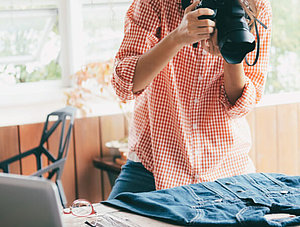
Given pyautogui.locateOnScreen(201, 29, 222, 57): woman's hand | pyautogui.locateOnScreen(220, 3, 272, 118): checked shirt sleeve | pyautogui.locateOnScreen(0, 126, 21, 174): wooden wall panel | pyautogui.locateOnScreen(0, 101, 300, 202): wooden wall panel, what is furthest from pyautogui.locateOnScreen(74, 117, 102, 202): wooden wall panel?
pyautogui.locateOnScreen(201, 29, 222, 57): woman's hand

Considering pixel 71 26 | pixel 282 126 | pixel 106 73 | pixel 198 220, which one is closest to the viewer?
pixel 198 220

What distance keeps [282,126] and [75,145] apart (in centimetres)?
130

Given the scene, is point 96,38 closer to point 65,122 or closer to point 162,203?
point 65,122

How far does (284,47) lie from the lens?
3.00m

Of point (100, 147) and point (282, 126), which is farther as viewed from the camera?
point (282, 126)

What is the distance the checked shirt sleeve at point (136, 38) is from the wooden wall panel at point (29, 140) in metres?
1.03

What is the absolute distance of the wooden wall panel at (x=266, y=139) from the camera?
286 centimetres

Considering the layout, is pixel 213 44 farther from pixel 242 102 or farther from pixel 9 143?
pixel 9 143

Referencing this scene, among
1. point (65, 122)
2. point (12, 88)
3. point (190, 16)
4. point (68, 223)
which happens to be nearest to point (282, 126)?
point (65, 122)

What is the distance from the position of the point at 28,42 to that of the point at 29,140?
53cm

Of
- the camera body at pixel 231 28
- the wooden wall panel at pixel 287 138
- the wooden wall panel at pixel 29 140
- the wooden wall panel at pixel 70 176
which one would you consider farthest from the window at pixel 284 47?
the camera body at pixel 231 28

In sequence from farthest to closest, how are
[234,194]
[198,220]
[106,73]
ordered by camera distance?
[106,73] → [234,194] → [198,220]

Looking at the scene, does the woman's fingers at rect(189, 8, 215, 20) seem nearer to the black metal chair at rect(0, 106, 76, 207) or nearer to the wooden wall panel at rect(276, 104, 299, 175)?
the black metal chair at rect(0, 106, 76, 207)

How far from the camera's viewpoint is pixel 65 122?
2.32 metres
